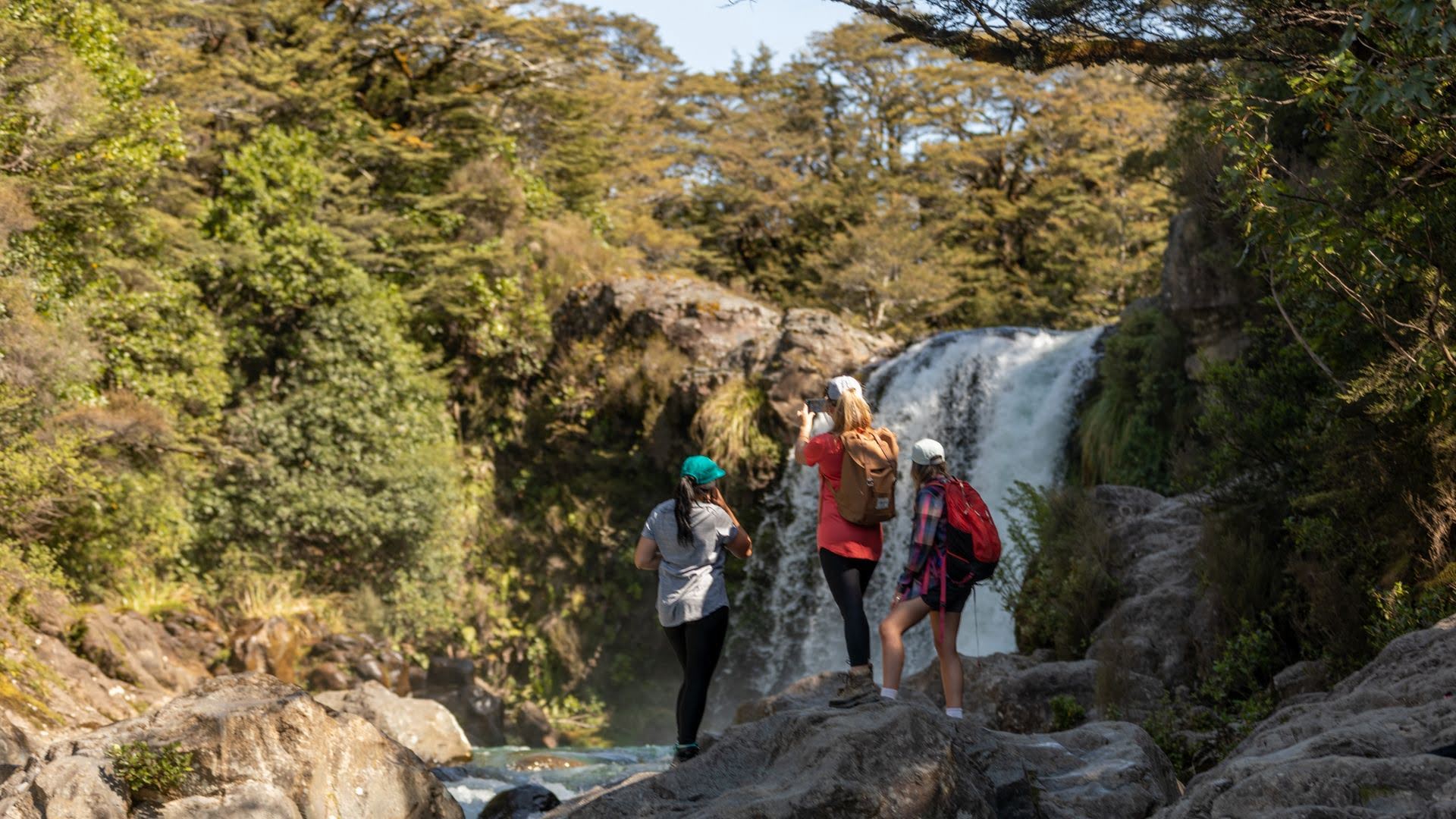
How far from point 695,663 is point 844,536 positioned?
100 cm

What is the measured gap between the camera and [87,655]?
12570 millimetres

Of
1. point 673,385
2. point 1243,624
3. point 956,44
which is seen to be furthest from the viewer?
point 673,385

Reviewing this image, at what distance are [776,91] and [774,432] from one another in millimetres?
13487

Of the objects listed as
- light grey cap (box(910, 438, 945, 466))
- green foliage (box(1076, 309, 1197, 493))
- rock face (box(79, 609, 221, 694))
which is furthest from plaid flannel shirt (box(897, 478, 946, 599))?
rock face (box(79, 609, 221, 694))

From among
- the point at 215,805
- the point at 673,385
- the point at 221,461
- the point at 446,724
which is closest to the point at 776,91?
the point at 673,385

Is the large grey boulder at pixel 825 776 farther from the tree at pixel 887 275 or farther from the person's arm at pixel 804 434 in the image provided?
the tree at pixel 887 275

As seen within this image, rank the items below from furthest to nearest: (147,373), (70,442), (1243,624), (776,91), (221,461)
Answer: (776,91)
(221,461)
(147,373)
(70,442)
(1243,624)

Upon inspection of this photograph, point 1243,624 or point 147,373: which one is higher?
point 1243,624

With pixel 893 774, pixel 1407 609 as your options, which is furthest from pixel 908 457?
pixel 893 774

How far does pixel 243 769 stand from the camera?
6.04 meters

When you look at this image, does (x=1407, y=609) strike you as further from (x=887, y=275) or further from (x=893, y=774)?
(x=887, y=275)

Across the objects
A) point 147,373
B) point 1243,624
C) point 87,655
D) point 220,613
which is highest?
point 1243,624

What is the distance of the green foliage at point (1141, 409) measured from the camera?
13.7 meters

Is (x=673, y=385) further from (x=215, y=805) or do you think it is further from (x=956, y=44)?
(x=215, y=805)
